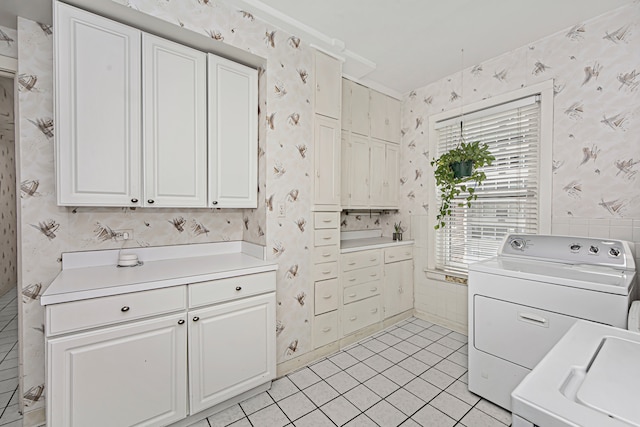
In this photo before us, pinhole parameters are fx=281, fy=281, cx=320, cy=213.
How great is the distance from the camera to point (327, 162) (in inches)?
99.2

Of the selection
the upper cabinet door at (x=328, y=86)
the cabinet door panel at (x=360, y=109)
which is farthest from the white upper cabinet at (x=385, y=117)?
the upper cabinet door at (x=328, y=86)

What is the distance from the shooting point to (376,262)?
294 cm

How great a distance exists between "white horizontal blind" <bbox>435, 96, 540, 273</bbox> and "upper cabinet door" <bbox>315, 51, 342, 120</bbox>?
4.34 feet

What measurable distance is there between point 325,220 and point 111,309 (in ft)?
5.27

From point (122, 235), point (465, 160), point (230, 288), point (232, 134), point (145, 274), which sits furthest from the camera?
point (465, 160)

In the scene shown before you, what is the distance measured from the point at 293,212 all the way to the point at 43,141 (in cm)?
166

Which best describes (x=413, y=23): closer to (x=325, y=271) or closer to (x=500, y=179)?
(x=500, y=179)

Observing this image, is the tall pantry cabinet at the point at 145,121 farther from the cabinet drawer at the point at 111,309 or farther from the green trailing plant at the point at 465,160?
the green trailing plant at the point at 465,160

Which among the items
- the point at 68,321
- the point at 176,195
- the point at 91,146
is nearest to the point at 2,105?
the point at 91,146

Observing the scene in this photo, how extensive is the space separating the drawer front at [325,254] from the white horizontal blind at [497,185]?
1379 millimetres

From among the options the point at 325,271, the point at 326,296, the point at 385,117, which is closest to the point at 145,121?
the point at 325,271

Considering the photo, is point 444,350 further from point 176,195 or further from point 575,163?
point 176,195

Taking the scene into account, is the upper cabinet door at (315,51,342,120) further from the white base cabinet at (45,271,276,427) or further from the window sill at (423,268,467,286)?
the window sill at (423,268,467,286)

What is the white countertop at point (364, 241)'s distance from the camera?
2811 millimetres
